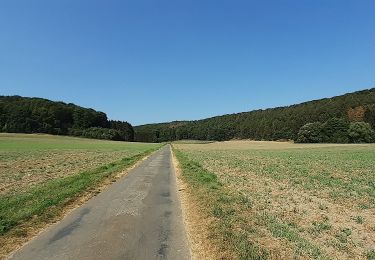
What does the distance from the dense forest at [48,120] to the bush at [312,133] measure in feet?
307

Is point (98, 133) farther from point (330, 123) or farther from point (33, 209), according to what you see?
point (33, 209)

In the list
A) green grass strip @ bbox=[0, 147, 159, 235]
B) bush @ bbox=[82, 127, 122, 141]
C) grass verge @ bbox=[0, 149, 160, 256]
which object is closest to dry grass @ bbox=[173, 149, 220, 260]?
grass verge @ bbox=[0, 149, 160, 256]

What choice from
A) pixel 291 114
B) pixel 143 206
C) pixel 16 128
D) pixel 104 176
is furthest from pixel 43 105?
pixel 143 206

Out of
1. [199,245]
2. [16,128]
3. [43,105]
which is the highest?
[43,105]

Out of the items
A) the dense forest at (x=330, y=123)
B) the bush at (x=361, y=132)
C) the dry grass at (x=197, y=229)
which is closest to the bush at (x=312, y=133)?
the dense forest at (x=330, y=123)

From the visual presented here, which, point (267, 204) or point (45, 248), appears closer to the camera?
point (45, 248)

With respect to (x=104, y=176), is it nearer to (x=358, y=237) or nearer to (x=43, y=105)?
(x=358, y=237)

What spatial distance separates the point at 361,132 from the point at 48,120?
123 metres

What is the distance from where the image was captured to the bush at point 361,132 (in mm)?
121062

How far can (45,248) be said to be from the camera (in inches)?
360

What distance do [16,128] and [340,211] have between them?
154934mm

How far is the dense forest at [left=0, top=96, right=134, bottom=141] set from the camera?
493ft

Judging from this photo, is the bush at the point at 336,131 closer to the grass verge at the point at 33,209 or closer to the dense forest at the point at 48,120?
the dense forest at the point at 48,120

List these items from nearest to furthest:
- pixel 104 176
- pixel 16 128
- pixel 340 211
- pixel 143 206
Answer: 1. pixel 340 211
2. pixel 143 206
3. pixel 104 176
4. pixel 16 128
